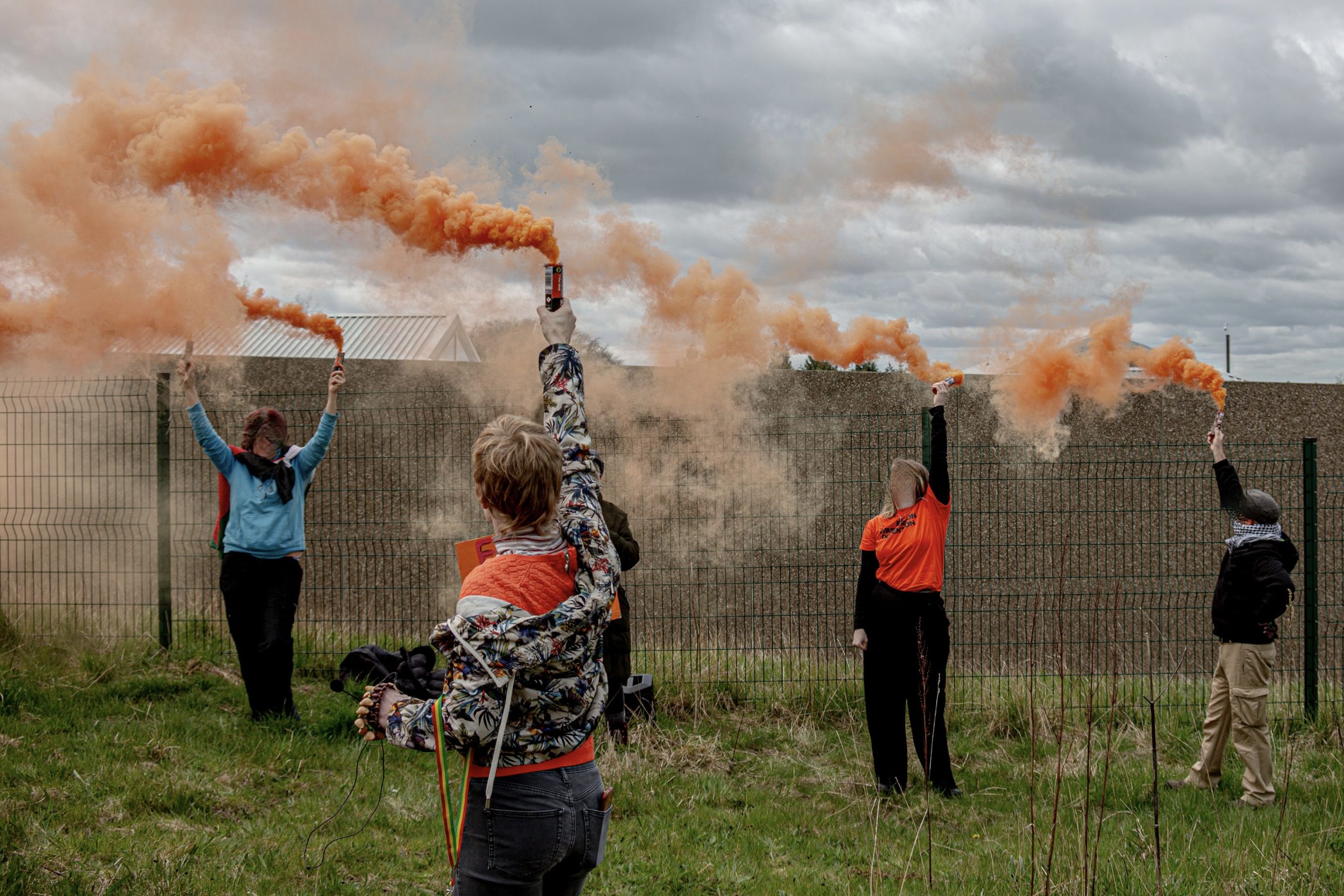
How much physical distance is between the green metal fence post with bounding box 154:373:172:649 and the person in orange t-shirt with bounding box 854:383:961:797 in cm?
523

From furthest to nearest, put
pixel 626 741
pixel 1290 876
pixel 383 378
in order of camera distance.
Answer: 1. pixel 383 378
2. pixel 626 741
3. pixel 1290 876

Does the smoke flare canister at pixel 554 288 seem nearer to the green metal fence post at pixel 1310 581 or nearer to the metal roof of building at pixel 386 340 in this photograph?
the green metal fence post at pixel 1310 581

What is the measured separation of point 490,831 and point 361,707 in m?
0.42

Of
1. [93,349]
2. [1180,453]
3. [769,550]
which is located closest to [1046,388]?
[1180,453]

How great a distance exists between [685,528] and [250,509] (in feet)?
12.7

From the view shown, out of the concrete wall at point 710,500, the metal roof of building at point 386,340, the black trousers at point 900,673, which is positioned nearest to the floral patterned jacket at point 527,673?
the black trousers at point 900,673

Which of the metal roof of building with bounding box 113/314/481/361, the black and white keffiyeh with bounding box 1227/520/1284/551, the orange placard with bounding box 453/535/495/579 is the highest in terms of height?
the metal roof of building with bounding box 113/314/481/361

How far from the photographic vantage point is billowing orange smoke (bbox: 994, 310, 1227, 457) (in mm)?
8070

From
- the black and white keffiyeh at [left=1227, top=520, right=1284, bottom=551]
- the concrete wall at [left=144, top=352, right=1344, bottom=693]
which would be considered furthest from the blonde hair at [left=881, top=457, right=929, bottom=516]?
the concrete wall at [left=144, top=352, right=1344, bottom=693]

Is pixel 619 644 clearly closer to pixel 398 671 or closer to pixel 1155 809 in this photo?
pixel 398 671

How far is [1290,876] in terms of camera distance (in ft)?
12.9

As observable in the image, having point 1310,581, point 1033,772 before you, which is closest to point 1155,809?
point 1033,772

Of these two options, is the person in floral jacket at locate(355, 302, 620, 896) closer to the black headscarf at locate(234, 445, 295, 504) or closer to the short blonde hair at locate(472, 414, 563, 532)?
the short blonde hair at locate(472, 414, 563, 532)

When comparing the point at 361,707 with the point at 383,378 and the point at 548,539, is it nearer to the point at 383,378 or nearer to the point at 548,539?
the point at 548,539
